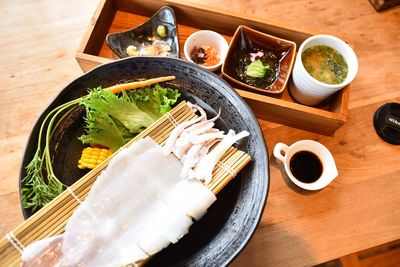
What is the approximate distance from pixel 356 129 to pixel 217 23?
0.70 meters

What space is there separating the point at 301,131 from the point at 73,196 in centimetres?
84

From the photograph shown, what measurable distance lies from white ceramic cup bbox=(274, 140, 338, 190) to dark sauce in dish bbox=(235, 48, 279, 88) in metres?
0.26

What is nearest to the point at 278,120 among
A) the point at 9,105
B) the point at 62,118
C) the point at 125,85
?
the point at 125,85

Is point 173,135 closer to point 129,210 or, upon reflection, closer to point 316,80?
point 129,210

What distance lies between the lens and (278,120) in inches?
48.4

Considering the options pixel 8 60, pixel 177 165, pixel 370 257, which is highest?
pixel 8 60

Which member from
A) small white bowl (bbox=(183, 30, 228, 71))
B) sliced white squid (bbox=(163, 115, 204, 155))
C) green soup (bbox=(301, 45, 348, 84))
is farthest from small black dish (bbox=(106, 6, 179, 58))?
green soup (bbox=(301, 45, 348, 84))

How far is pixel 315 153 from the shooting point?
115 cm

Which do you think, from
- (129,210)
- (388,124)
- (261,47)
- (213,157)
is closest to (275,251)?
(213,157)

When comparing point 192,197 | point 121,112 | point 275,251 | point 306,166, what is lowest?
point 275,251

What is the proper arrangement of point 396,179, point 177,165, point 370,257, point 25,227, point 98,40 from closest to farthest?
point 25,227 < point 177,165 < point 396,179 < point 98,40 < point 370,257

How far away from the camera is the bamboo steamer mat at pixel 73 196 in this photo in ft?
2.62

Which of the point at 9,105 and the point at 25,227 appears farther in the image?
the point at 9,105

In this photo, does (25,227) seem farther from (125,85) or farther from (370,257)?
(370,257)
